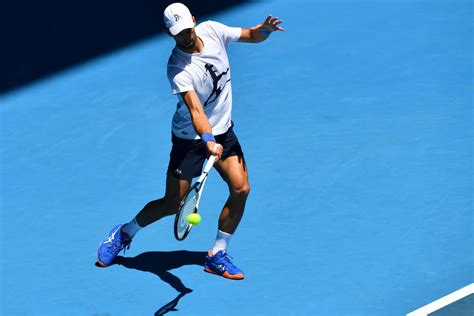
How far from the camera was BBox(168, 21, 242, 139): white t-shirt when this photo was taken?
300 inches

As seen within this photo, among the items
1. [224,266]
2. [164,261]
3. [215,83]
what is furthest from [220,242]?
[215,83]

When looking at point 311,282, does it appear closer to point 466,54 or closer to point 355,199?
point 355,199

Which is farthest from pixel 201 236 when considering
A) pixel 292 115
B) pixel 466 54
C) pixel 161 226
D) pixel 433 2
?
pixel 433 2

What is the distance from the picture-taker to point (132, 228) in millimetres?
8359

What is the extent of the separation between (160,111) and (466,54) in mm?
3562

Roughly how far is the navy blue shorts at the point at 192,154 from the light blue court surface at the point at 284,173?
864 mm

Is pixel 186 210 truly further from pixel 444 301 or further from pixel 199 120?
pixel 444 301

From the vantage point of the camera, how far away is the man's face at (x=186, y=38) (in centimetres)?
749

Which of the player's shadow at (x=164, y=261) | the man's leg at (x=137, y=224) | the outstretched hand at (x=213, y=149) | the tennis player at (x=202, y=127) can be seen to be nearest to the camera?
the outstretched hand at (x=213, y=149)

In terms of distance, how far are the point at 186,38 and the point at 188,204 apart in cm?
122

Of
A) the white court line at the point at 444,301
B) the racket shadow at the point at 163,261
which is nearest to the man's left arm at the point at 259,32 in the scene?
the racket shadow at the point at 163,261

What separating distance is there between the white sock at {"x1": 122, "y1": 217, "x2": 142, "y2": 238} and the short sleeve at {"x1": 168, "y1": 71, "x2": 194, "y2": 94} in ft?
4.34

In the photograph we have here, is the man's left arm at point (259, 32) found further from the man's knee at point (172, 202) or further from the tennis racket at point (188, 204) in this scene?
the man's knee at point (172, 202)

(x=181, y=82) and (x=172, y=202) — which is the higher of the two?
(x=181, y=82)
